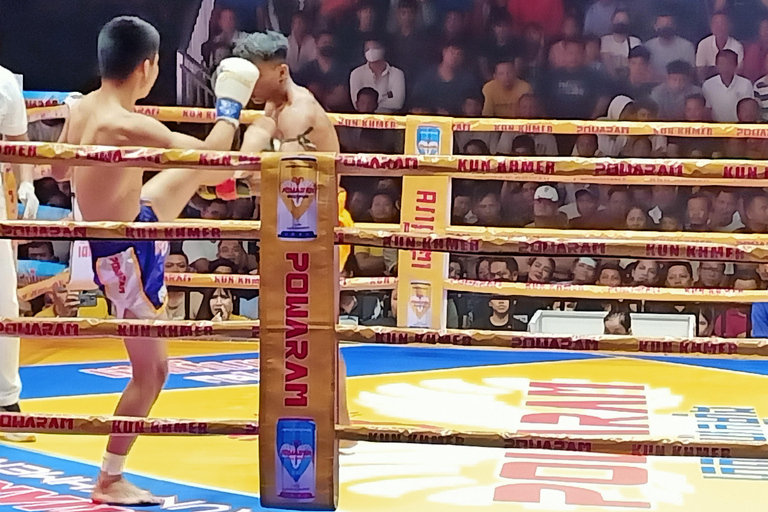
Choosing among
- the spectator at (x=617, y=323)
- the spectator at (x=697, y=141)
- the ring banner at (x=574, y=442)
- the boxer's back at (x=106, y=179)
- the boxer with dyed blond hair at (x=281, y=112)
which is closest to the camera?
the ring banner at (x=574, y=442)

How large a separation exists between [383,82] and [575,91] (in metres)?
1.03

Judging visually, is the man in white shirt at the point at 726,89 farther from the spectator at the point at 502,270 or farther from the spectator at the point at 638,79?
the spectator at the point at 502,270

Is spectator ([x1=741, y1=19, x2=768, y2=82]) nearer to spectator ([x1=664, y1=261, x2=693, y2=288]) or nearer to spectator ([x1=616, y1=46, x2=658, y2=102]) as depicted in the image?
spectator ([x1=616, y1=46, x2=658, y2=102])

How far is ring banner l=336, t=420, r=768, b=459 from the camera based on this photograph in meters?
2.04

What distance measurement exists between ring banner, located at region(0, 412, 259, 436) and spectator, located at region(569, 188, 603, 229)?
375 cm

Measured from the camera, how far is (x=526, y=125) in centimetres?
473

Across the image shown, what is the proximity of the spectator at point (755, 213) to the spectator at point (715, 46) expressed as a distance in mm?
676

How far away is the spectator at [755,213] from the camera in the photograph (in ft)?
17.7

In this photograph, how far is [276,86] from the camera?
9.48 ft

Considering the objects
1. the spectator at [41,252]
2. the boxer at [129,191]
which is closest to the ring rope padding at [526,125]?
the spectator at [41,252]

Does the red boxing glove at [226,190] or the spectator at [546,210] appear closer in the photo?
the red boxing glove at [226,190]

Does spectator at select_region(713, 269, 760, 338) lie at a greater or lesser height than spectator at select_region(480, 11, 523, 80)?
lesser

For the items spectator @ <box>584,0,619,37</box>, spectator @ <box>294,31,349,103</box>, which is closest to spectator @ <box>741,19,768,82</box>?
spectator @ <box>584,0,619,37</box>

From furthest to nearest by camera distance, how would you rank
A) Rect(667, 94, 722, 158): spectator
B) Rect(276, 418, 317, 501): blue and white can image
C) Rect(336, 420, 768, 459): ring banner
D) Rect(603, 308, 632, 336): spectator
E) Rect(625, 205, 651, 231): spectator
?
Rect(667, 94, 722, 158): spectator < Rect(625, 205, 651, 231): spectator < Rect(603, 308, 632, 336): spectator < Rect(276, 418, 317, 501): blue and white can image < Rect(336, 420, 768, 459): ring banner
